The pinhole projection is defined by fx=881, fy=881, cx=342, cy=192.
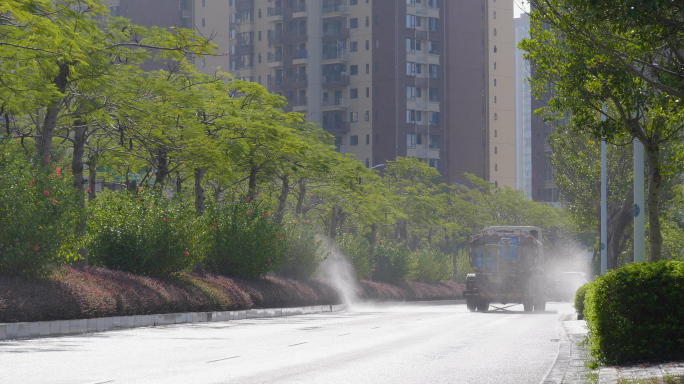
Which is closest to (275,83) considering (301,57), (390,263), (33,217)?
(301,57)

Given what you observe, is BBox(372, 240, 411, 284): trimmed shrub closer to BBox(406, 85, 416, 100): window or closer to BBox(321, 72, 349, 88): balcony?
BBox(406, 85, 416, 100): window

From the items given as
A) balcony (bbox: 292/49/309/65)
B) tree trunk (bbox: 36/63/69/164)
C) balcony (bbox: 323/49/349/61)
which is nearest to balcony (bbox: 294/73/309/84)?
balcony (bbox: 292/49/309/65)

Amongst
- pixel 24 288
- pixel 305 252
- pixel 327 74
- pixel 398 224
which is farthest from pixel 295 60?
pixel 24 288

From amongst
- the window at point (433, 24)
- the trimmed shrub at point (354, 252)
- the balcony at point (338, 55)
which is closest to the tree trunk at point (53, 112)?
the trimmed shrub at point (354, 252)

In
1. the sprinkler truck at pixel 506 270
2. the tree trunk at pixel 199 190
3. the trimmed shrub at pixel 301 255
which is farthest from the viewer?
the trimmed shrub at pixel 301 255

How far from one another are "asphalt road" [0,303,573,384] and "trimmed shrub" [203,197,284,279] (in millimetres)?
9931

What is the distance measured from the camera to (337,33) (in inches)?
4058

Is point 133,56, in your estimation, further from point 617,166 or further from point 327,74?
point 327,74

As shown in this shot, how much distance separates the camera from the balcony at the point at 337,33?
102 meters

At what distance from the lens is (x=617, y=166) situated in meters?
36.9

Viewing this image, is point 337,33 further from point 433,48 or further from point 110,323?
point 110,323

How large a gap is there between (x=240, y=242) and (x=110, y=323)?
37.4 feet

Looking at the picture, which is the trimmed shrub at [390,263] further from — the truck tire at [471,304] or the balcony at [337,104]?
the balcony at [337,104]

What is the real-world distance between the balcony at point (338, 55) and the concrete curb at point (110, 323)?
74.7m
